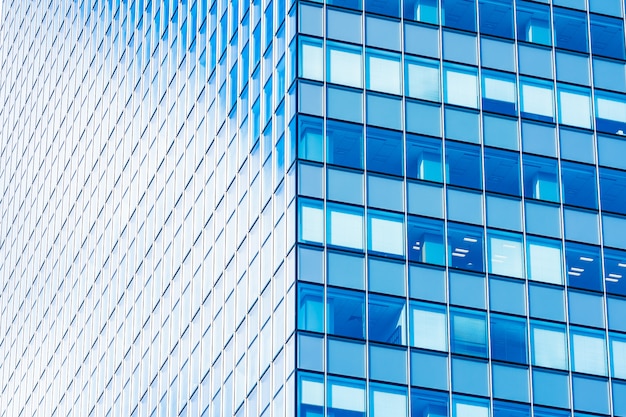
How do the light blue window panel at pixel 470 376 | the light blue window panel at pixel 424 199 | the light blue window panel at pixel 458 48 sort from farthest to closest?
the light blue window panel at pixel 458 48
the light blue window panel at pixel 424 199
the light blue window panel at pixel 470 376

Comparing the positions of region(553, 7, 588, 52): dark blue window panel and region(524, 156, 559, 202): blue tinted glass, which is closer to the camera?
region(524, 156, 559, 202): blue tinted glass

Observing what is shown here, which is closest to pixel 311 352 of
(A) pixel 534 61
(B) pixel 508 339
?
(B) pixel 508 339

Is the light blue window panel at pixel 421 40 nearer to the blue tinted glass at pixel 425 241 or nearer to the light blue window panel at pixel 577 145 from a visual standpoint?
the light blue window panel at pixel 577 145

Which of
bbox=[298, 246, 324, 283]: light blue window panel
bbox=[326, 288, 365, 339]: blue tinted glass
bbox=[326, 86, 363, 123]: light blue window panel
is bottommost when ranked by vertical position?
bbox=[326, 288, 365, 339]: blue tinted glass

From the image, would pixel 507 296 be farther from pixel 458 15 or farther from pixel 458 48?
pixel 458 15

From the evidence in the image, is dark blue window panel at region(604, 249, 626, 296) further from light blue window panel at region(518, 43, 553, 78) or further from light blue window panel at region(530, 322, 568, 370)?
light blue window panel at region(518, 43, 553, 78)

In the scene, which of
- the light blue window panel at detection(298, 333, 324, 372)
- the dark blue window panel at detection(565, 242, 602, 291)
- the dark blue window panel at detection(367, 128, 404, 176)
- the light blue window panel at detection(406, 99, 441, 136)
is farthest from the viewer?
the light blue window panel at detection(406, 99, 441, 136)

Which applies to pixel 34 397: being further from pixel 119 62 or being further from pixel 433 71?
pixel 433 71

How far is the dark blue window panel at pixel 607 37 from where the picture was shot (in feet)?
238

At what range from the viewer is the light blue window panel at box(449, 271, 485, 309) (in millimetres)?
63875

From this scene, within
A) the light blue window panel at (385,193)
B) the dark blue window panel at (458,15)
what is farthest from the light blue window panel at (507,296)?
the dark blue window panel at (458,15)

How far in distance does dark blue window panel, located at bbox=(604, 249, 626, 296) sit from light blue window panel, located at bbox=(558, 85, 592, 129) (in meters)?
5.92

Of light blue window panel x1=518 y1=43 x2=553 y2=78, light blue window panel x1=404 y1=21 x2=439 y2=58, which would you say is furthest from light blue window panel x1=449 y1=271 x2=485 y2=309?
light blue window panel x1=518 y1=43 x2=553 y2=78

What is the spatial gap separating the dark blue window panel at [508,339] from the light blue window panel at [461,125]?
25.2 ft
